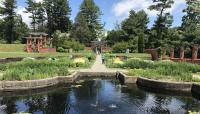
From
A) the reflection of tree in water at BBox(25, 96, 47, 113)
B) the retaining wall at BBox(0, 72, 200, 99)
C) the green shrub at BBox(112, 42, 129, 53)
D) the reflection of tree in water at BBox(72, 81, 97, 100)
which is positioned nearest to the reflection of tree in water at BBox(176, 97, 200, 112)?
the retaining wall at BBox(0, 72, 200, 99)

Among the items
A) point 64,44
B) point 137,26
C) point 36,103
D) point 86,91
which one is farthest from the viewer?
point 137,26

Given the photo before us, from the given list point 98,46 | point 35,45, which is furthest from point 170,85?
point 98,46

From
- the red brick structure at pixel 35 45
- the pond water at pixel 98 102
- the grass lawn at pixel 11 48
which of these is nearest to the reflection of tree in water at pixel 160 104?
the pond water at pixel 98 102

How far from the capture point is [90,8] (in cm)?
8856

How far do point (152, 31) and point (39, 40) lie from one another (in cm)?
2378

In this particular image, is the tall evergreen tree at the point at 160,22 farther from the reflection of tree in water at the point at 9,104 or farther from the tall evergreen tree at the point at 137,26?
the reflection of tree in water at the point at 9,104

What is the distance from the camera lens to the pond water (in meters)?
14.0

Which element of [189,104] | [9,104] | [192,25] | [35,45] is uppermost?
[192,25]

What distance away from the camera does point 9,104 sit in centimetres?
1490

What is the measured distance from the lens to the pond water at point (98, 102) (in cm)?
1395

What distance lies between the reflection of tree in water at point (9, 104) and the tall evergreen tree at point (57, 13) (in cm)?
6701

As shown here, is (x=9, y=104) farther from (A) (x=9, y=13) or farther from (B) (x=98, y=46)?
(A) (x=9, y=13)

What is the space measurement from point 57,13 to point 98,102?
69.6m

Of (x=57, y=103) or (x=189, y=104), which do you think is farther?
(x=189, y=104)
